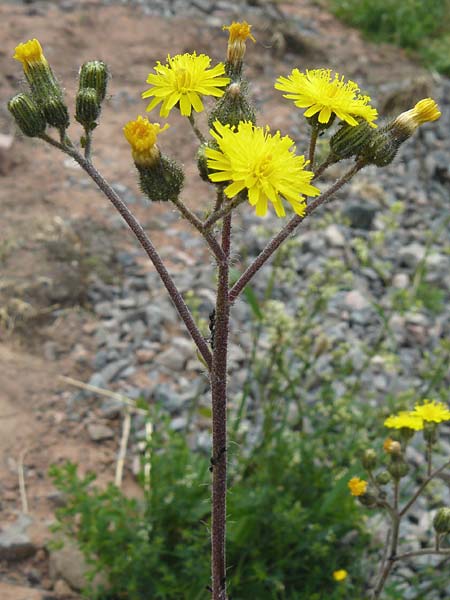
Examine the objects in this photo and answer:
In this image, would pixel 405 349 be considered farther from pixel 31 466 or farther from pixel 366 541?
pixel 31 466

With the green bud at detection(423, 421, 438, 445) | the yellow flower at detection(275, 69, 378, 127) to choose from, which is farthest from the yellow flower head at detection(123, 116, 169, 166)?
the green bud at detection(423, 421, 438, 445)

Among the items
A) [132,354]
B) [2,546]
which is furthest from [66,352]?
[2,546]

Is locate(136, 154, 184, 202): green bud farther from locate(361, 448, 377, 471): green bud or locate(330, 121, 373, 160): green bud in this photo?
locate(361, 448, 377, 471): green bud

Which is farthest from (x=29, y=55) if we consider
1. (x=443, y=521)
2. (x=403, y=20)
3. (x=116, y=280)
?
(x=403, y=20)

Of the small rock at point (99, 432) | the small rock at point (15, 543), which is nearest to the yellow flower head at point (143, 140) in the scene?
the small rock at point (15, 543)

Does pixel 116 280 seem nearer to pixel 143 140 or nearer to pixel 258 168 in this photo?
pixel 143 140

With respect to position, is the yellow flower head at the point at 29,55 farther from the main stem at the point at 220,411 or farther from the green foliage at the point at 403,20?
the green foliage at the point at 403,20
